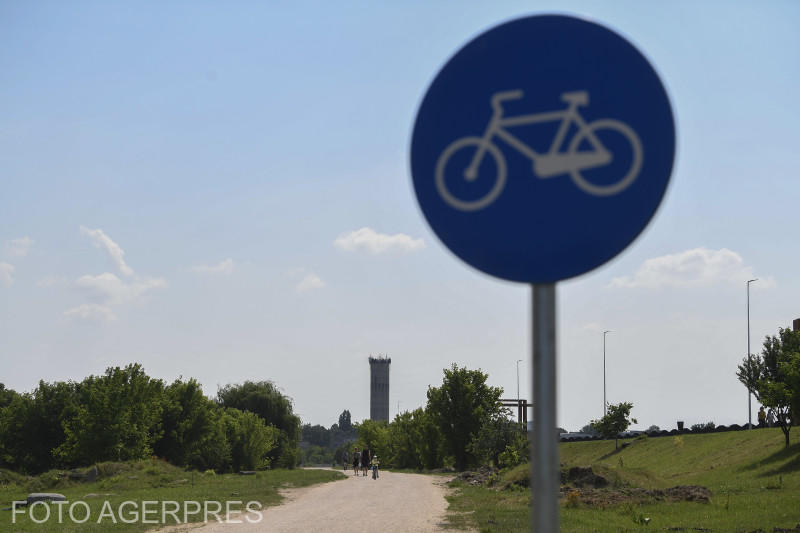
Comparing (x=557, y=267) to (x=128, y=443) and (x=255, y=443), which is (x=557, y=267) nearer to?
(x=128, y=443)

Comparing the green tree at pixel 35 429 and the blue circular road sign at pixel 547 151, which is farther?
the green tree at pixel 35 429

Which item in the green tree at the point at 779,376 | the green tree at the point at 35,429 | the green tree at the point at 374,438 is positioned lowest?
→ the green tree at the point at 374,438

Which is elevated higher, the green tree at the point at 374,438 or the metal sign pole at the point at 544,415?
the metal sign pole at the point at 544,415

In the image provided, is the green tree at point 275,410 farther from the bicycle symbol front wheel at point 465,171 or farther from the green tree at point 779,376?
the bicycle symbol front wheel at point 465,171

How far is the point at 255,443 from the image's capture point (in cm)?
7025

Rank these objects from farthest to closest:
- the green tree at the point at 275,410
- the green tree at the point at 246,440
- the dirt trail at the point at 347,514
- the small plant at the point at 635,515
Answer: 1. the green tree at the point at 275,410
2. the green tree at the point at 246,440
3. the small plant at the point at 635,515
4. the dirt trail at the point at 347,514

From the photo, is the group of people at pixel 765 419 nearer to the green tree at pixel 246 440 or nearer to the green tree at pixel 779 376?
the green tree at pixel 779 376

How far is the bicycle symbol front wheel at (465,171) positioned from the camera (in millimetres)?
2771

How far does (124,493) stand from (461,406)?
3197 centimetres

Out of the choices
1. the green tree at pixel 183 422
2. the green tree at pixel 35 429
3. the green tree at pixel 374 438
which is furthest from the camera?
the green tree at pixel 374 438

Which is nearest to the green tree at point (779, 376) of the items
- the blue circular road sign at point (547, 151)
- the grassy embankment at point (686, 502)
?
the grassy embankment at point (686, 502)

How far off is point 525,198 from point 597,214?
0.86ft

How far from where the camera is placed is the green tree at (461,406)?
55438 mm

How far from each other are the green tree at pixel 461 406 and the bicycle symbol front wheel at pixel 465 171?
53402mm
